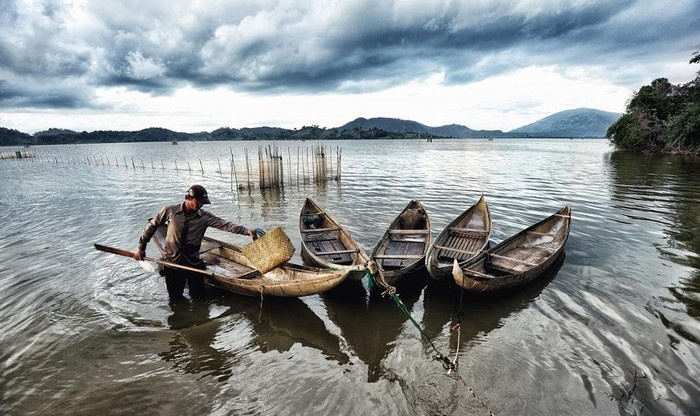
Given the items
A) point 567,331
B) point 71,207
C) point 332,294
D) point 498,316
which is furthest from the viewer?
point 71,207

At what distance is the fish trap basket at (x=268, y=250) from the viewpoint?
275 inches

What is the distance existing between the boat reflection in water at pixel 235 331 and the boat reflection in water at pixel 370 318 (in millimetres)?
353

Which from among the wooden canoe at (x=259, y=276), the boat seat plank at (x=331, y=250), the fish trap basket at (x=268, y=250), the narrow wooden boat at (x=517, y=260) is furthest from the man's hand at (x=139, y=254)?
the narrow wooden boat at (x=517, y=260)

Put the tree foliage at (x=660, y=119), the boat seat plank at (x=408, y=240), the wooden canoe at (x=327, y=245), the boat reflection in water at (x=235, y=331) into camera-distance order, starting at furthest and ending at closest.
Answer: the tree foliage at (x=660, y=119), the boat seat plank at (x=408, y=240), the wooden canoe at (x=327, y=245), the boat reflection in water at (x=235, y=331)

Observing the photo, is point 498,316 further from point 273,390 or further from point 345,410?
point 273,390

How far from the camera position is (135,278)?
8.70 meters

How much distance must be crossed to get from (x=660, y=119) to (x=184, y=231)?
5419 cm

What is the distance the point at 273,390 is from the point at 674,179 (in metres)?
29.4

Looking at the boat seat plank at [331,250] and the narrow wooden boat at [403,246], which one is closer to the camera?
the narrow wooden boat at [403,246]

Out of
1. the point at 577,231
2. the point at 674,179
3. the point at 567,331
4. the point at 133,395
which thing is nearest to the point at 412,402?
the point at 567,331

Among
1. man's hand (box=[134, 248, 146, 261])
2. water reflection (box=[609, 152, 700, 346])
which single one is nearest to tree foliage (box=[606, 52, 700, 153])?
water reflection (box=[609, 152, 700, 346])

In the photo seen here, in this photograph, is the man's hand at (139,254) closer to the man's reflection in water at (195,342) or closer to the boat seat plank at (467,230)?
the man's reflection in water at (195,342)

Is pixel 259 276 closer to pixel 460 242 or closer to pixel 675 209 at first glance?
pixel 460 242

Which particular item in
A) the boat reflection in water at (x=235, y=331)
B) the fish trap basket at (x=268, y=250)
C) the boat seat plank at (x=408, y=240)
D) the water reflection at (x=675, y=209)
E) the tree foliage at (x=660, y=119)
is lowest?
the boat reflection in water at (x=235, y=331)
